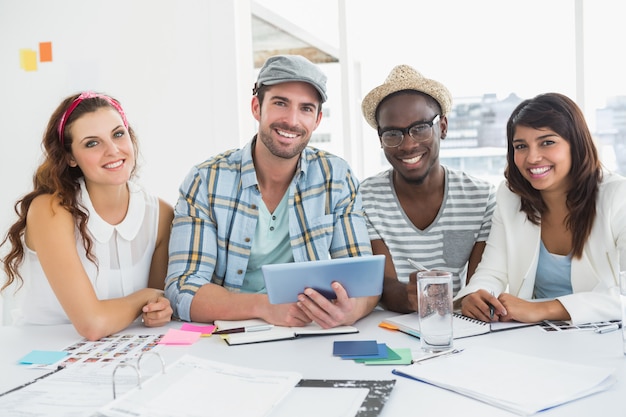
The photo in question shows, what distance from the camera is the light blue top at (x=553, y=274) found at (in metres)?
1.98

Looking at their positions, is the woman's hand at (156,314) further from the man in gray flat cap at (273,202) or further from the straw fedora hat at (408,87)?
the straw fedora hat at (408,87)

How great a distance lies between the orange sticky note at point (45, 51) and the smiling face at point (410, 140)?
2.54 m

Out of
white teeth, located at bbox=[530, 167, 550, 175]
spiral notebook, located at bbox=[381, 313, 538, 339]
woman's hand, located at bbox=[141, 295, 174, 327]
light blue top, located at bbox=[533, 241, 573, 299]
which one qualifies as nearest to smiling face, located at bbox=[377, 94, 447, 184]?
white teeth, located at bbox=[530, 167, 550, 175]

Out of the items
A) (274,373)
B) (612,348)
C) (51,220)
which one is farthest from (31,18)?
(612,348)

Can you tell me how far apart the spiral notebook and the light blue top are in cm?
43

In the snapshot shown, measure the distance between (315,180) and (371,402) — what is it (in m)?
1.19

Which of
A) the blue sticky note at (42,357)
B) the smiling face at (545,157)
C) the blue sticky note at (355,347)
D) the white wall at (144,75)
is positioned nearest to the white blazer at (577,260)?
the smiling face at (545,157)

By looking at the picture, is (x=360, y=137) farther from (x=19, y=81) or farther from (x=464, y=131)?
(x=19, y=81)

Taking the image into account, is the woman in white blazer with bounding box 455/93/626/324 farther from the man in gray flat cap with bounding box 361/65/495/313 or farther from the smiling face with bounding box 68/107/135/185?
the smiling face with bounding box 68/107/135/185

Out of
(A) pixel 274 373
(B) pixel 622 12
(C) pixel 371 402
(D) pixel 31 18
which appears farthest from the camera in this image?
(D) pixel 31 18

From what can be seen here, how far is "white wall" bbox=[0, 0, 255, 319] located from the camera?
3.68 metres

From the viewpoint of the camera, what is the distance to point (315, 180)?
86.1 inches

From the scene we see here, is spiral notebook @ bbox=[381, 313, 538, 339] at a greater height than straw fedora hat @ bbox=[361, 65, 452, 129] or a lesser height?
lesser

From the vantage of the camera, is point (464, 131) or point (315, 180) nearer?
point (315, 180)
